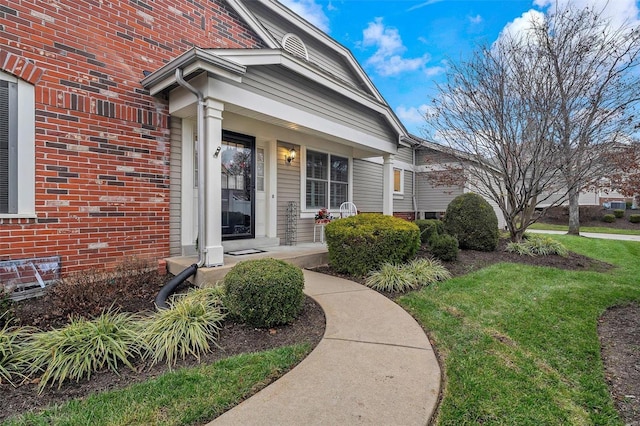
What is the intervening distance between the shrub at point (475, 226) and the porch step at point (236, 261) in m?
3.37

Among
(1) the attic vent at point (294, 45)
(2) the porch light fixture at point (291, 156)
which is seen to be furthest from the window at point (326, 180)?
(1) the attic vent at point (294, 45)

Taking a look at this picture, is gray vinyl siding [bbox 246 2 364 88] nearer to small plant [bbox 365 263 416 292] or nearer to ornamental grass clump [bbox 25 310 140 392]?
small plant [bbox 365 263 416 292]

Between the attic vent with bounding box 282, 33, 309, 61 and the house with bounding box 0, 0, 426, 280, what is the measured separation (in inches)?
27.0

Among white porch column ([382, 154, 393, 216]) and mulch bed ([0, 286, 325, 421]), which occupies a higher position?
white porch column ([382, 154, 393, 216])

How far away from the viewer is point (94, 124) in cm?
426

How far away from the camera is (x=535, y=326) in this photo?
10.8 feet

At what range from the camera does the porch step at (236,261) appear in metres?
4.28

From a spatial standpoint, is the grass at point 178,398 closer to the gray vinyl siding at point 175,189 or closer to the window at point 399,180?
the gray vinyl siding at point 175,189

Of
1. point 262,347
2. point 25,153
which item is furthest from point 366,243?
point 25,153

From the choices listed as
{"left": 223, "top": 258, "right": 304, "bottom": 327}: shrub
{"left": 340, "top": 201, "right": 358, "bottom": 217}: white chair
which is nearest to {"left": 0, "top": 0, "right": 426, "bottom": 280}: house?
{"left": 223, "top": 258, "right": 304, "bottom": 327}: shrub

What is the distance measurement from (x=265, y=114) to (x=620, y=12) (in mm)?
7406

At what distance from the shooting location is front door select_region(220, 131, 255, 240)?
233 inches

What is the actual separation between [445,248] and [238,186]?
4.15m

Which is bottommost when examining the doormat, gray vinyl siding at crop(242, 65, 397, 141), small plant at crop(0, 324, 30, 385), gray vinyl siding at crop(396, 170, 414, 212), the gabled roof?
small plant at crop(0, 324, 30, 385)
